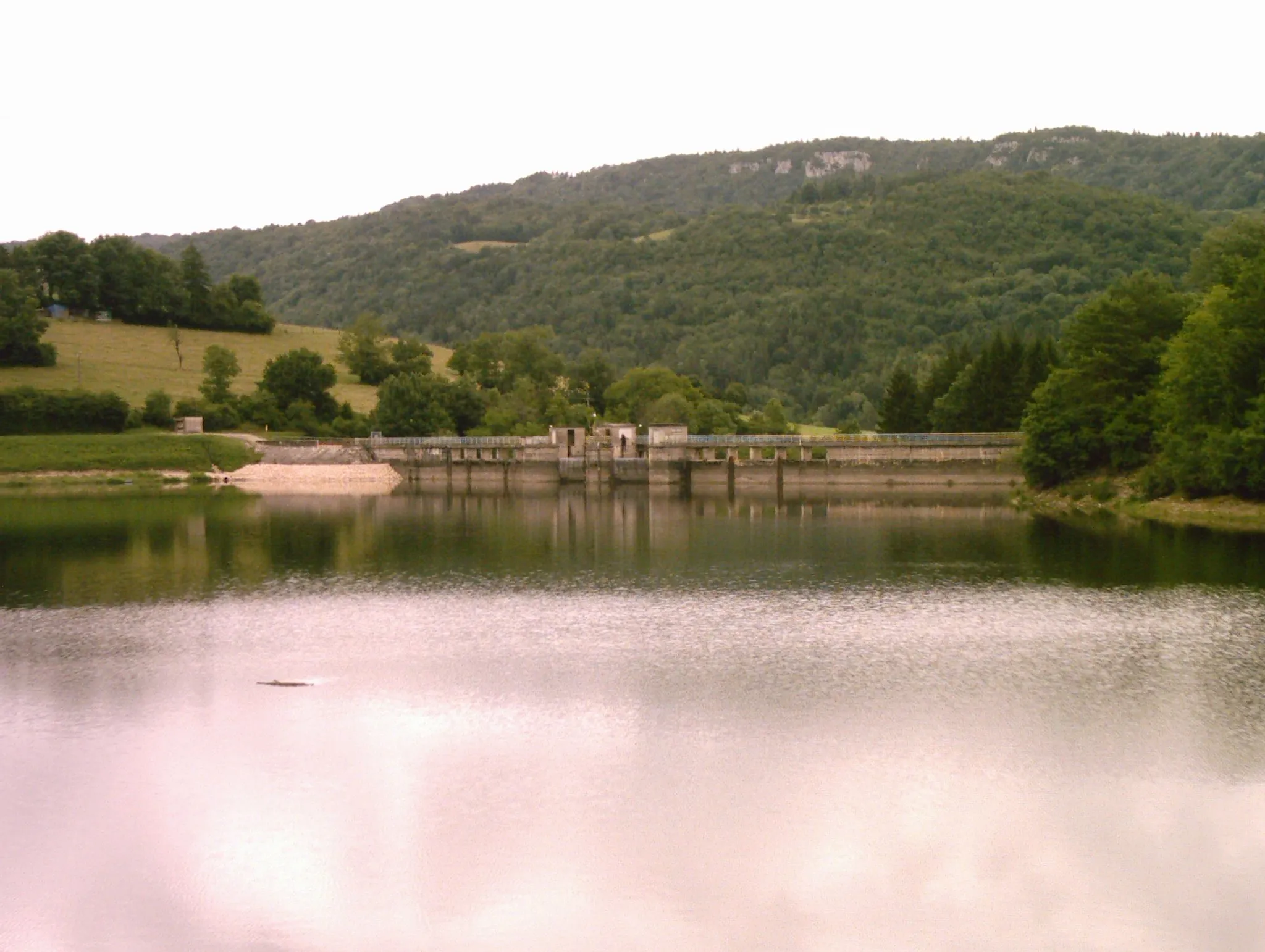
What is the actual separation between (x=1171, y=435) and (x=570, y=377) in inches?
2762

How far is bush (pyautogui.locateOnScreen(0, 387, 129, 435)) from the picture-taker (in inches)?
3541

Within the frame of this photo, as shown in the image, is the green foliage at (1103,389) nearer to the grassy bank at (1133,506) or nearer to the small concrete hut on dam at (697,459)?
the grassy bank at (1133,506)

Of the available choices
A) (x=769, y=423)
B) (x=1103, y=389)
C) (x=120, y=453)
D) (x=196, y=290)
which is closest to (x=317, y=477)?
(x=120, y=453)

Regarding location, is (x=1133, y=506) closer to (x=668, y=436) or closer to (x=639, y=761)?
(x=668, y=436)

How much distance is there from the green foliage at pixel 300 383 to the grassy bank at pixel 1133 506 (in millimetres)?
54173

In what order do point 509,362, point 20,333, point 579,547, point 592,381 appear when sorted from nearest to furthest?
point 579,547 → point 20,333 → point 509,362 → point 592,381

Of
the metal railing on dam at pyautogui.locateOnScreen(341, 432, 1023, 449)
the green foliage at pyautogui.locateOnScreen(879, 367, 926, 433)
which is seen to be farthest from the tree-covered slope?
the metal railing on dam at pyautogui.locateOnScreen(341, 432, 1023, 449)

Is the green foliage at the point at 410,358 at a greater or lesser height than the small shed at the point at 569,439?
greater

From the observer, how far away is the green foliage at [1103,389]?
64062 mm

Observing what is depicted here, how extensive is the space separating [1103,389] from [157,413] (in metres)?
61.9

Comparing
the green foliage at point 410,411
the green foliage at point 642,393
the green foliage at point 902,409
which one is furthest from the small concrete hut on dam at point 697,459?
the green foliage at point 642,393

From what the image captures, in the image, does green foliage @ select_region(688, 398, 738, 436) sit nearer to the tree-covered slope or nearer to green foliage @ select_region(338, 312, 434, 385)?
green foliage @ select_region(338, 312, 434, 385)

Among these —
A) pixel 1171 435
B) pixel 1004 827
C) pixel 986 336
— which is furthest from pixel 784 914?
pixel 986 336

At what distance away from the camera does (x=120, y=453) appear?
285 ft
